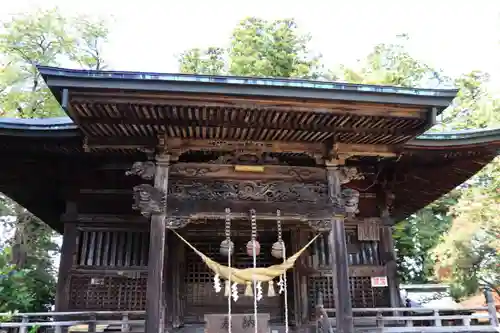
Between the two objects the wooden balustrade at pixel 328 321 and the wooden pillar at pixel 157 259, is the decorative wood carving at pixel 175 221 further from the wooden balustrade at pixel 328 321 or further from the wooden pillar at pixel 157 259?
the wooden balustrade at pixel 328 321

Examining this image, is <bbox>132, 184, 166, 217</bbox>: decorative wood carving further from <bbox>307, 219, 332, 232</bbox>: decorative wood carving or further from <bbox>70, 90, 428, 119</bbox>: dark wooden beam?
<bbox>307, 219, 332, 232</bbox>: decorative wood carving

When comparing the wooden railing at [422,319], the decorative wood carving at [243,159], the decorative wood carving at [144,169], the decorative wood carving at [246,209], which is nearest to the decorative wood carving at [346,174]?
the decorative wood carving at [246,209]

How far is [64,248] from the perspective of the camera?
901 cm

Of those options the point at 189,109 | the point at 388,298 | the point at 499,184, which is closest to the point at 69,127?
the point at 189,109

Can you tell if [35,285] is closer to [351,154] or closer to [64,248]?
[64,248]

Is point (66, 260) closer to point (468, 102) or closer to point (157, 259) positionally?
point (157, 259)

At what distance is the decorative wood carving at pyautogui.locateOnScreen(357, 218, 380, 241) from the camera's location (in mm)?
9945

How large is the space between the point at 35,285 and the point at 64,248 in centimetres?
840

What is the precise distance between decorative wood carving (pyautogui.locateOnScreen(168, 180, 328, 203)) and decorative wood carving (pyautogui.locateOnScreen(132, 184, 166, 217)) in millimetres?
317

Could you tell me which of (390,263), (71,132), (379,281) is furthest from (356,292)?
(71,132)

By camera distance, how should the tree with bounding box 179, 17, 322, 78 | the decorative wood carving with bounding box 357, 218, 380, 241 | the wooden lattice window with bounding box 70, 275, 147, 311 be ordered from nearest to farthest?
1. the wooden lattice window with bounding box 70, 275, 147, 311
2. the decorative wood carving with bounding box 357, 218, 380, 241
3. the tree with bounding box 179, 17, 322, 78

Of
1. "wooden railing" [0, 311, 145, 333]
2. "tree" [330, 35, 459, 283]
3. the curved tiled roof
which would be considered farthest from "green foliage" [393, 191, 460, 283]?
"wooden railing" [0, 311, 145, 333]

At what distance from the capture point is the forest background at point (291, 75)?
13453mm

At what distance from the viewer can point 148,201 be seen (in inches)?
253
